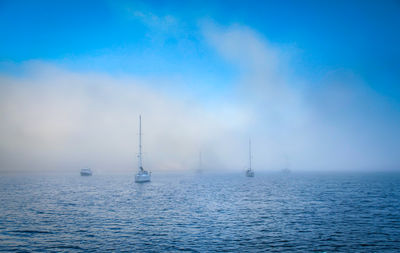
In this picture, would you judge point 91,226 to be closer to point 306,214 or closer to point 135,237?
point 135,237

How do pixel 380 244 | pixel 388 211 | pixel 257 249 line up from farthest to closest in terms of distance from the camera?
pixel 388 211
pixel 380 244
pixel 257 249

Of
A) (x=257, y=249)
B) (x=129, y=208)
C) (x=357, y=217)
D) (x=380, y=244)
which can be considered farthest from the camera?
(x=129, y=208)

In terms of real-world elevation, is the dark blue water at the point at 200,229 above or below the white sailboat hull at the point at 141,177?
above

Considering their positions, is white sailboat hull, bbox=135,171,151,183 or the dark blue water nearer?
the dark blue water

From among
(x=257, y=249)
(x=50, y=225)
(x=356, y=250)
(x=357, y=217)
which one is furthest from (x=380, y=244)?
(x=50, y=225)

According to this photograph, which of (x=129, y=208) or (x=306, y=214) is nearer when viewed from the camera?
(x=306, y=214)

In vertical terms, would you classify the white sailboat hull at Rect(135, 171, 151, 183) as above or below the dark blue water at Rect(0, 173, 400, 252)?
below

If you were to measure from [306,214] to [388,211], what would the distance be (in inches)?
570

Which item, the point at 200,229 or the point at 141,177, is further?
the point at 141,177

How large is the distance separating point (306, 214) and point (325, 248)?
17959 mm

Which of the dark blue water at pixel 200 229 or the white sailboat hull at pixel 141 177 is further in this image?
the white sailboat hull at pixel 141 177

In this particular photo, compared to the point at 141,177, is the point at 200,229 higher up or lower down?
higher up

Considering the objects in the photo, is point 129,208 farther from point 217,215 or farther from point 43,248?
point 43,248

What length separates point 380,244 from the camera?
2614cm
